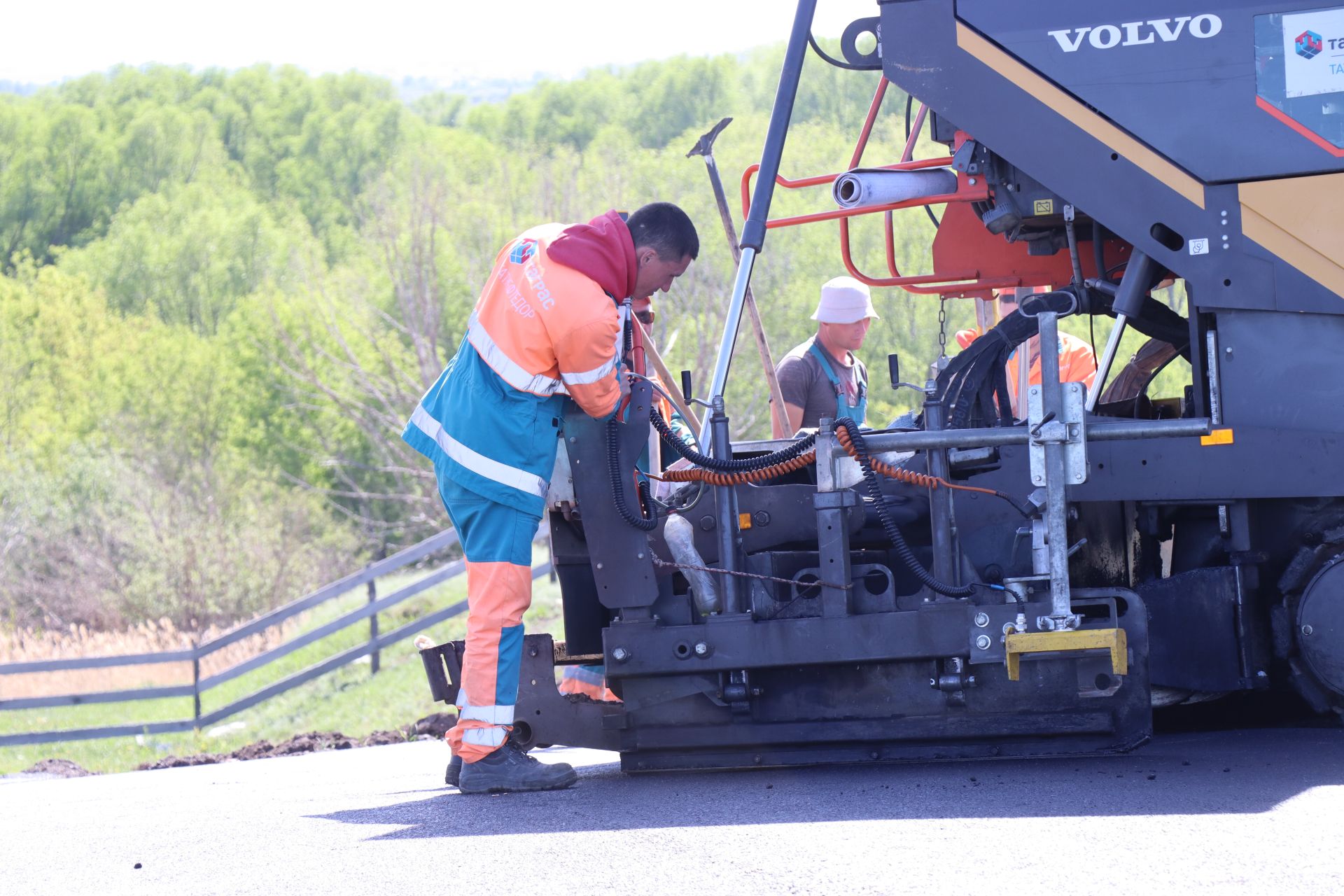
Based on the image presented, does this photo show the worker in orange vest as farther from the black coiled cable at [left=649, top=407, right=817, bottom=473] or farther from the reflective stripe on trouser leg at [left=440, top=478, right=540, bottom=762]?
the reflective stripe on trouser leg at [left=440, top=478, right=540, bottom=762]

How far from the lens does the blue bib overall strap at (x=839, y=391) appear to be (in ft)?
23.1

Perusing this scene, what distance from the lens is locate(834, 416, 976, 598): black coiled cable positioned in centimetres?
468

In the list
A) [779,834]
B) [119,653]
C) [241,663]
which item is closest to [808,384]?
[779,834]

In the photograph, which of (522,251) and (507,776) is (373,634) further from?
(522,251)

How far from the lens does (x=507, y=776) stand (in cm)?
494

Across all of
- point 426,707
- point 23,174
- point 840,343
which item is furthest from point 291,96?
point 840,343

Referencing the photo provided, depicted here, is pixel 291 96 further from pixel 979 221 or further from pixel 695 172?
pixel 979 221

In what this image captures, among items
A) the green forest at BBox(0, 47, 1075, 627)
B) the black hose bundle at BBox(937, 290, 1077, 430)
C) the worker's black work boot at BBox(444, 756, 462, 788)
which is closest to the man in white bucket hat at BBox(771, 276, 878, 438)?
the black hose bundle at BBox(937, 290, 1077, 430)

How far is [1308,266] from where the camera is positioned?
4.67 meters

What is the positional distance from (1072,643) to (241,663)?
10.9 meters

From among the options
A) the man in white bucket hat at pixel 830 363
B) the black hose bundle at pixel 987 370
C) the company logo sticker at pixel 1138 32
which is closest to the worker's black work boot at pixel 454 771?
the black hose bundle at pixel 987 370

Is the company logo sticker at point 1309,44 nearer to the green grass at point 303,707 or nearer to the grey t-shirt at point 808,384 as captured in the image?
the grey t-shirt at point 808,384

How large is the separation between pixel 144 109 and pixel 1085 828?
7047 cm

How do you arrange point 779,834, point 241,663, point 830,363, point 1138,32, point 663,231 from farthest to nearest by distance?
point 241,663 < point 830,363 < point 663,231 < point 1138,32 < point 779,834
